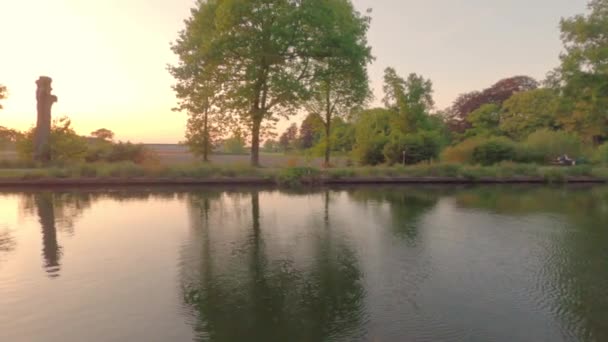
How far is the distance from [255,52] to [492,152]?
1766cm

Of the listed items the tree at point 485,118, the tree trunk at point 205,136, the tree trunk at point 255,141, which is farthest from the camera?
the tree at point 485,118

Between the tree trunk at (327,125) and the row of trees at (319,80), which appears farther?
the tree trunk at (327,125)

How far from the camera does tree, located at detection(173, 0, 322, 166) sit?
71.7ft

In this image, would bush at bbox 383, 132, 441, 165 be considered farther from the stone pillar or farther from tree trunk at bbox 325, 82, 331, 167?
the stone pillar

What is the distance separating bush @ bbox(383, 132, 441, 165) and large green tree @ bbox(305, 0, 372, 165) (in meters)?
4.23

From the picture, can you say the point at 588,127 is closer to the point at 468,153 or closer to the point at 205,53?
the point at 468,153

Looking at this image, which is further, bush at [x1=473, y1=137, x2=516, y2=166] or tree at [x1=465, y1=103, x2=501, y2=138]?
tree at [x1=465, y1=103, x2=501, y2=138]

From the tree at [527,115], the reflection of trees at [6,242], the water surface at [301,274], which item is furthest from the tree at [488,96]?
the reflection of trees at [6,242]

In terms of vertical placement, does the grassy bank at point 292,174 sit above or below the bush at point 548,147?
below

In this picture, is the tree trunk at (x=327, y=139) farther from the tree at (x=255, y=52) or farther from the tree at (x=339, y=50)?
the tree at (x=255, y=52)

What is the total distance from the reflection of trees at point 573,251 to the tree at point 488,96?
44.9 metres

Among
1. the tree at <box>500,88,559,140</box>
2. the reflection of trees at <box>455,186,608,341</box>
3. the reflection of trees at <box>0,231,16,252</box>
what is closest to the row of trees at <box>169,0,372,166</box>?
the reflection of trees at <box>455,186,608,341</box>

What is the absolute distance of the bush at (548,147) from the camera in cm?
2845

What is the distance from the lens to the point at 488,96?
191ft
